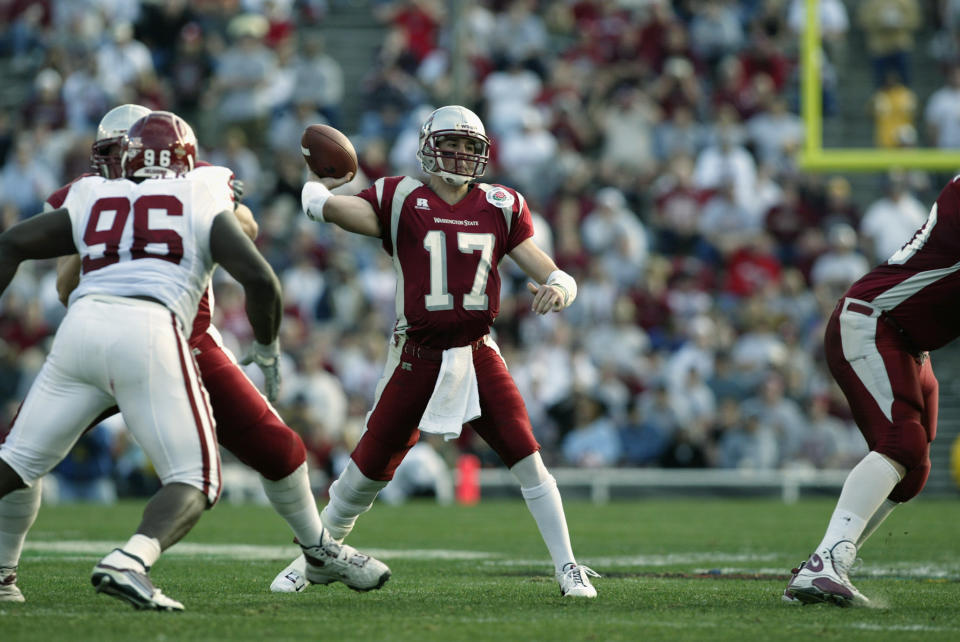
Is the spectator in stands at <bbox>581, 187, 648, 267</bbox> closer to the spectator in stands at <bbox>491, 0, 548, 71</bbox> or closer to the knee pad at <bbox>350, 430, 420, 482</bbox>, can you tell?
the spectator in stands at <bbox>491, 0, 548, 71</bbox>

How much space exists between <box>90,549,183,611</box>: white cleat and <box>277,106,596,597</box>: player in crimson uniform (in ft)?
4.36

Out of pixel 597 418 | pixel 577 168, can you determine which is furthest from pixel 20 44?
pixel 597 418

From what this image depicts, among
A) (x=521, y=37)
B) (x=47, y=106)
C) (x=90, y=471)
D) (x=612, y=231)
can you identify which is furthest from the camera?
(x=47, y=106)

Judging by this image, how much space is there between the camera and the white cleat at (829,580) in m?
5.27

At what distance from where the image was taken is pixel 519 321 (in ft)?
48.2

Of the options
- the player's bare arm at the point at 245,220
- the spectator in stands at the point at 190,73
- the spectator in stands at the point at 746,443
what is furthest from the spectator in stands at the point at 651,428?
the player's bare arm at the point at 245,220


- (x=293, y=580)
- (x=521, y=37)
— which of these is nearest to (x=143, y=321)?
(x=293, y=580)

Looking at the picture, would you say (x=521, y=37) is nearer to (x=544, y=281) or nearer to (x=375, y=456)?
(x=544, y=281)

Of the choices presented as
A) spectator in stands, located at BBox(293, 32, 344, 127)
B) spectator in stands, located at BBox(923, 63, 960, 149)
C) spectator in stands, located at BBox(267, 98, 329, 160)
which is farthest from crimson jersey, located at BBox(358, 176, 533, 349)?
spectator in stands, located at BBox(293, 32, 344, 127)

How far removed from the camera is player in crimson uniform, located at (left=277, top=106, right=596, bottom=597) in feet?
18.6

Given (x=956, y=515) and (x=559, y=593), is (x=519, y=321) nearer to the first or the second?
(x=956, y=515)

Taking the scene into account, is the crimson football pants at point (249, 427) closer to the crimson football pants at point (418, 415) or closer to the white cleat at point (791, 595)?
the crimson football pants at point (418, 415)

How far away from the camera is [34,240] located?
4.90 m

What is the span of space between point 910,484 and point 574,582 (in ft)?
4.52
